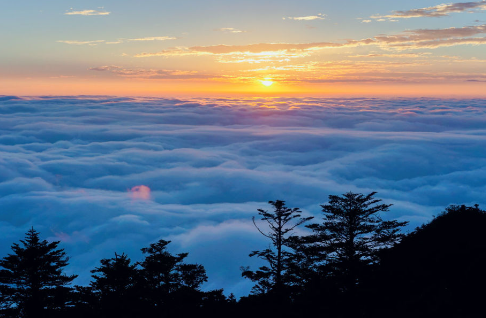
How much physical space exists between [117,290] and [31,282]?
18.8 ft

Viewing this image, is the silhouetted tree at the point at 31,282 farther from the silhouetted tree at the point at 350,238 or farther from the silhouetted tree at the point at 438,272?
the silhouetted tree at the point at 438,272

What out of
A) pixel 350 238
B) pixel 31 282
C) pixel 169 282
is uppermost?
pixel 350 238

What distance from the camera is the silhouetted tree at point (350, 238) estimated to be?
71.5 feet

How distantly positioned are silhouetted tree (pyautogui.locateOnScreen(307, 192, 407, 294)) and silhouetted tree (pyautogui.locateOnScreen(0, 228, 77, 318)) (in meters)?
16.9

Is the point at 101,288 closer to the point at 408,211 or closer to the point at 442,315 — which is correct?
the point at 442,315

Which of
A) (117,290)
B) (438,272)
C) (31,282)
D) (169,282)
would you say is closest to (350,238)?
(438,272)

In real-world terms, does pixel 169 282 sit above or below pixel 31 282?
above

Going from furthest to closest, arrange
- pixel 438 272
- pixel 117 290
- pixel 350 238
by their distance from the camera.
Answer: pixel 117 290
pixel 350 238
pixel 438 272

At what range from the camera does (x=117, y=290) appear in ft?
86.5

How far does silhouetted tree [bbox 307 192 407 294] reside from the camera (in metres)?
21.8

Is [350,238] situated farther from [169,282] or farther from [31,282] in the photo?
[31,282]

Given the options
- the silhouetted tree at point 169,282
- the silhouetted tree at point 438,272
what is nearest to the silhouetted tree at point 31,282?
the silhouetted tree at point 169,282

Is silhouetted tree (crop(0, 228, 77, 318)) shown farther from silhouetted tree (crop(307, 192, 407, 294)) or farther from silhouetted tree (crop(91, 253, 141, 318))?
silhouetted tree (crop(307, 192, 407, 294))

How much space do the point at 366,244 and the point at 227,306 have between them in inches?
396
